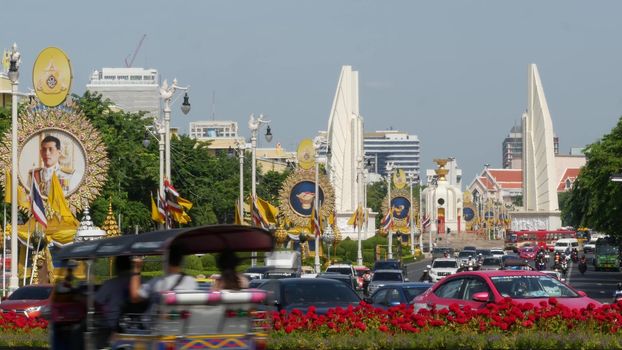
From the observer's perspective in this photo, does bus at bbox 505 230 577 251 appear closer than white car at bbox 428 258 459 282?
No

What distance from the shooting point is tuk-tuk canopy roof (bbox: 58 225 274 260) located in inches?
558

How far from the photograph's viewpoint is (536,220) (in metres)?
178

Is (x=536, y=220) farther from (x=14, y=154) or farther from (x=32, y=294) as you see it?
(x=32, y=294)

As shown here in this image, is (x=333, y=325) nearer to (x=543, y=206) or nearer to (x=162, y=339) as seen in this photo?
(x=162, y=339)

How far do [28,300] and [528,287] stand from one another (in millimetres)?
15098

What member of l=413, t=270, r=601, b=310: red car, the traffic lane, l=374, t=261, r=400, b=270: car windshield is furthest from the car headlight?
l=374, t=261, r=400, b=270: car windshield

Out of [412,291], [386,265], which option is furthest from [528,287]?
[386,265]

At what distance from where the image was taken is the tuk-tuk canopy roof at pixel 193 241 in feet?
46.5

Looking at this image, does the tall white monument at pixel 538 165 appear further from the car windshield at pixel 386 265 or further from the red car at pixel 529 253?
the car windshield at pixel 386 265

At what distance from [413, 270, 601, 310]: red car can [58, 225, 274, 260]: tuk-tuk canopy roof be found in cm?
710

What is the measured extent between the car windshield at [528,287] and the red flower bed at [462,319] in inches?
55.9

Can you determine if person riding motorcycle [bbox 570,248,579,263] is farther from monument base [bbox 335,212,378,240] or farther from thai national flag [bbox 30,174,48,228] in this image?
thai national flag [bbox 30,174,48,228]

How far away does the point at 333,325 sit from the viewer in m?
20.4

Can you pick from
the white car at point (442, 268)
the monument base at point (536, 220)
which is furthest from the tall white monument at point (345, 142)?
the white car at point (442, 268)
